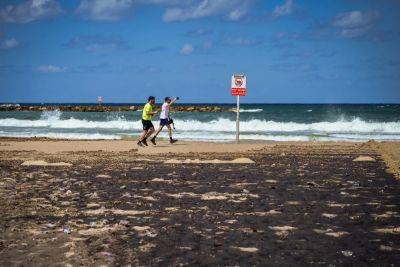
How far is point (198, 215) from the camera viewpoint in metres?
5.46

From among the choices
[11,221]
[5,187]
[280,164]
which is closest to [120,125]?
[280,164]

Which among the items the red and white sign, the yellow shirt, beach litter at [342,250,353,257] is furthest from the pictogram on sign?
beach litter at [342,250,353,257]

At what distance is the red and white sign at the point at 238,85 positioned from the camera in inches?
682

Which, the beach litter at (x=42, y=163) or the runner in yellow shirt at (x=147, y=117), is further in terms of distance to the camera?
the runner in yellow shirt at (x=147, y=117)

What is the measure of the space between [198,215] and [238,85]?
40.2 ft

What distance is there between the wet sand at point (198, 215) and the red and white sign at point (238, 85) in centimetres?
712

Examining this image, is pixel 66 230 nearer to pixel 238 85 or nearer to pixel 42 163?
pixel 42 163

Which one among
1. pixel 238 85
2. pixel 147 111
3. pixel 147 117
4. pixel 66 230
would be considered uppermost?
pixel 238 85

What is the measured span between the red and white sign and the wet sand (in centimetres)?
712

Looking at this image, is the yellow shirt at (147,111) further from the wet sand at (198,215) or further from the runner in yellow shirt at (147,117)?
the wet sand at (198,215)

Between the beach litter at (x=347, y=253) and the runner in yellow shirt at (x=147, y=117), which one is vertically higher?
the runner in yellow shirt at (x=147, y=117)

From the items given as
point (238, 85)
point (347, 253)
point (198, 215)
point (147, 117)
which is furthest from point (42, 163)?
point (347, 253)

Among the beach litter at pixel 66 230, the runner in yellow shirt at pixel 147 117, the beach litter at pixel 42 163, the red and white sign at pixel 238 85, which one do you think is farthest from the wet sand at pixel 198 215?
the red and white sign at pixel 238 85

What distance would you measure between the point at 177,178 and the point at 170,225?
3723 millimetres
